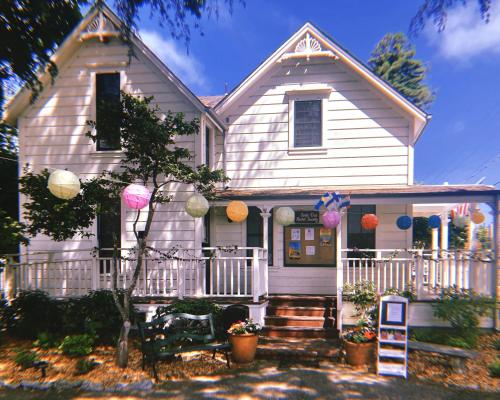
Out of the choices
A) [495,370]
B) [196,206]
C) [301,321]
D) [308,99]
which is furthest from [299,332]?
[308,99]

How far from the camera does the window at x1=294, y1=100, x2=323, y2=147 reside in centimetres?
1020

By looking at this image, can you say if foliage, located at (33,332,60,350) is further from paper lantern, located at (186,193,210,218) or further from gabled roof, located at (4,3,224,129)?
gabled roof, located at (4,3,224,129)

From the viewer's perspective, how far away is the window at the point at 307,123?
1020cm

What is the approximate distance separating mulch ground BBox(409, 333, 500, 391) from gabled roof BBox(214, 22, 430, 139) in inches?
235

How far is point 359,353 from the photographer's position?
6352 millimetres

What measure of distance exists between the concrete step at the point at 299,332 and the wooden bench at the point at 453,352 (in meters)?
1.67

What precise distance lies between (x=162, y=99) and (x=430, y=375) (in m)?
8.62

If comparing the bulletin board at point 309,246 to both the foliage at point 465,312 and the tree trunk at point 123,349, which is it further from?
the tree trunk at point 123,349

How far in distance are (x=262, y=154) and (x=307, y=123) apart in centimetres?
164

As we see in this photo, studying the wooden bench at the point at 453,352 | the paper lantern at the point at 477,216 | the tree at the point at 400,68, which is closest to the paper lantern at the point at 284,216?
the wooden bench at the point at 453,352

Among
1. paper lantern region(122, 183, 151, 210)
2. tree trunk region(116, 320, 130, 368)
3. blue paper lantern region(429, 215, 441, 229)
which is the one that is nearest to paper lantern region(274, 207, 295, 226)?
paper lantern region(122, 183, 151, 210)

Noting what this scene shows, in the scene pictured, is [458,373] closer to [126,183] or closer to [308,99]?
[126,183]

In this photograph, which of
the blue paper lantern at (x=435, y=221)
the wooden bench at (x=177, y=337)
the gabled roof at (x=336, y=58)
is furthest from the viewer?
the gabled roof at (x=336, y=58)

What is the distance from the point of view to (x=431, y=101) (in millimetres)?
32438
